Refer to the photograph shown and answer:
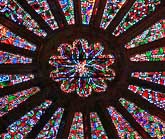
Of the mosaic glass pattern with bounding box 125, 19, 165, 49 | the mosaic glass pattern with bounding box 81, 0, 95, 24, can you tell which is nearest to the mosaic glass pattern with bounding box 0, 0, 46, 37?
the mosaic glass pattern with bounding box 81, 0, 95, 24

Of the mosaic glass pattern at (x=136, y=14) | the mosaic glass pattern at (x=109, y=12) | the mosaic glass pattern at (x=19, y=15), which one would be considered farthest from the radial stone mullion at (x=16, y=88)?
the mosaic glass pattern at (x=136, y=14)

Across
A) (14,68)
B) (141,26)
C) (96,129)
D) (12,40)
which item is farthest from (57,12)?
(96,129)

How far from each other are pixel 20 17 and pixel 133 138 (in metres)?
3.70

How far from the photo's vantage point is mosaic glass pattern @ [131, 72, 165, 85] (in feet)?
48.4

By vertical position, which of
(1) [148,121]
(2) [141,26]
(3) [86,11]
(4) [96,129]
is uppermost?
(3) [86,11]

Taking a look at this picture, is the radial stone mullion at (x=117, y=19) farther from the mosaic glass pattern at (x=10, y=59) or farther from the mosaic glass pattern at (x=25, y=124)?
the mosaic glass pattern at (x=25, y=124)

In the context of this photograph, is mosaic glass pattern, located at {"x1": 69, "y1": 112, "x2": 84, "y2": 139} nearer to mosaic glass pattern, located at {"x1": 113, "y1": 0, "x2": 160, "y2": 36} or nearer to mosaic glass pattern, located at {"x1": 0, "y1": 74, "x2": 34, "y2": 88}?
mosaic glass pattern, located at {"x1": 0, "y1": 74, "x2": 34, "y2": 88}

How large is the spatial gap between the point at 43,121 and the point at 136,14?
3263 millimetres

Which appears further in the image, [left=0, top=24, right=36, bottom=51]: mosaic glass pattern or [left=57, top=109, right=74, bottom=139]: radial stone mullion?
[left=0, top=24, right=36, bottom=51]: mosaic glass pattern

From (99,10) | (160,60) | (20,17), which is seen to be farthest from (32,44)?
(160,60)

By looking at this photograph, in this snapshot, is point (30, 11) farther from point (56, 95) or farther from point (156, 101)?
point (156, 101)

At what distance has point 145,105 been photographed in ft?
47.6

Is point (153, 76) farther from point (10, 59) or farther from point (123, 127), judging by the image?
point (10, 59)

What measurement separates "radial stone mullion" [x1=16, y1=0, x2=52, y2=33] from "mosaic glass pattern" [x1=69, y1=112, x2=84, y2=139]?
2.09 metres
